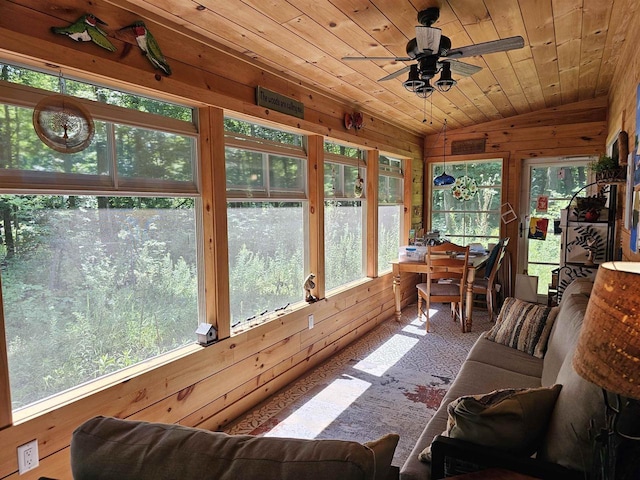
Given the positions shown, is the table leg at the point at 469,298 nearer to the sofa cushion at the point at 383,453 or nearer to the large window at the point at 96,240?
the large window at the point at 96,240

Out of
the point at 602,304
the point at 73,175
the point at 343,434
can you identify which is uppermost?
the point at 73,175

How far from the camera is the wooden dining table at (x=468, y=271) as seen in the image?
14.1 feet

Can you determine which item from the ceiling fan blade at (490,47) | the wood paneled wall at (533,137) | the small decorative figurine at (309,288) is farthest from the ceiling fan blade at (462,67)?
the wood paneled wall at (533,137)

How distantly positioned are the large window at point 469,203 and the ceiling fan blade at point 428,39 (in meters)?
3.66

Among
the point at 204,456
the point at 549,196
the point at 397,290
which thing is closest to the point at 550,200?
the point at 549,196

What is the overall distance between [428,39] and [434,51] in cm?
11

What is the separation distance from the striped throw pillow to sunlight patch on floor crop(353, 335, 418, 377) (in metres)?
0.94

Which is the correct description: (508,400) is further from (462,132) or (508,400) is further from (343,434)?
(462,132)

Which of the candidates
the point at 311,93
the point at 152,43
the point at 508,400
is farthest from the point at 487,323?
the point at 152,43

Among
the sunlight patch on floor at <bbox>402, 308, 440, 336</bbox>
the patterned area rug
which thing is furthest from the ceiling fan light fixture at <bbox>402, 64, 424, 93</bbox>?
the sunlight patch on floor at <bbox>402, 308, 440, 336</bbox>

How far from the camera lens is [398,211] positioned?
539 centimetres

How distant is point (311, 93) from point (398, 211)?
254cm

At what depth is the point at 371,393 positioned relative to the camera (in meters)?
2.92

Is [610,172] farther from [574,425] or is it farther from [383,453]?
[383,453]
